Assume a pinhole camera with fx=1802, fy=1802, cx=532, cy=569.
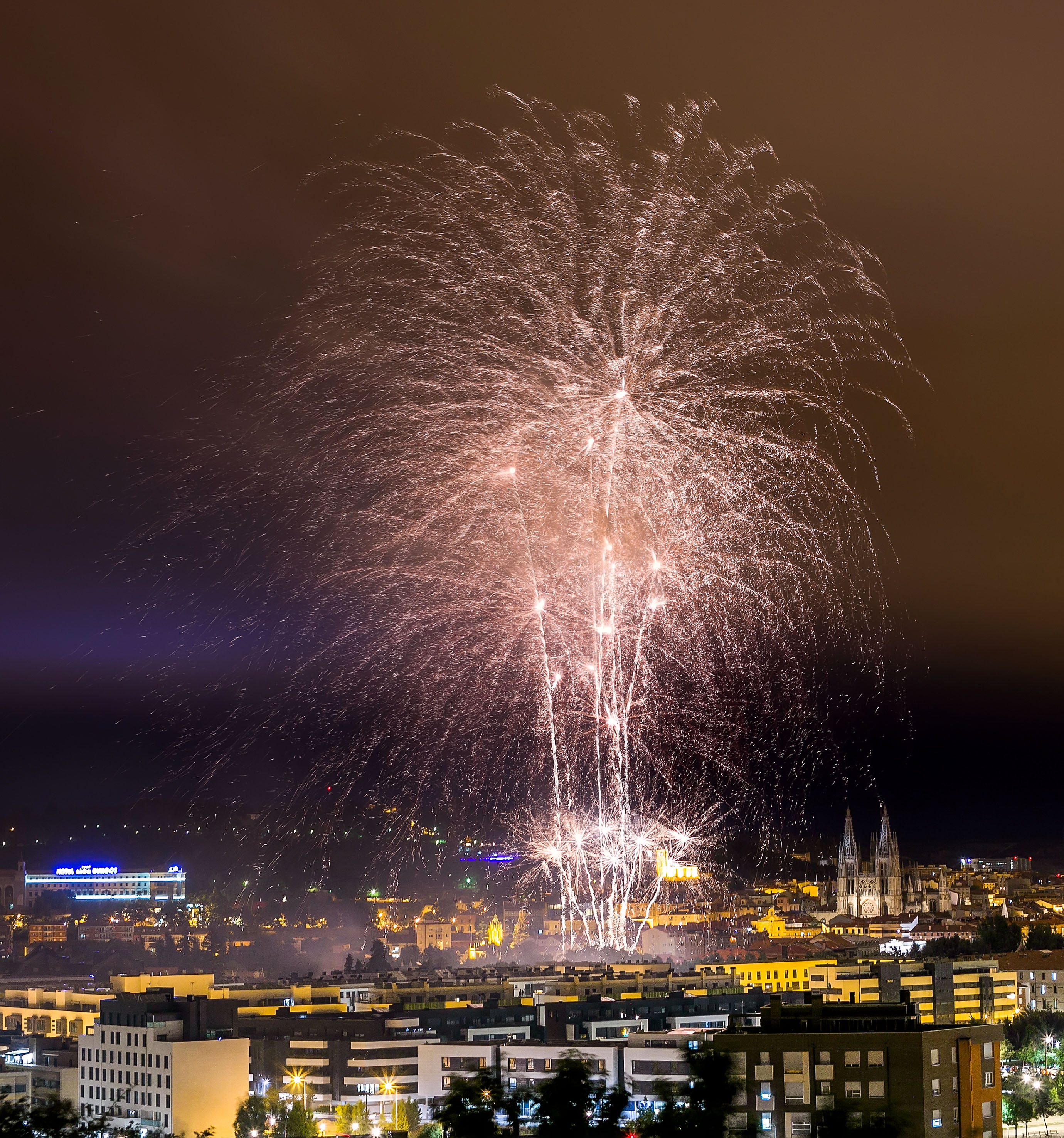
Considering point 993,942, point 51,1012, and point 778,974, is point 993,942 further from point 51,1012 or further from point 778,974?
point 51,1012

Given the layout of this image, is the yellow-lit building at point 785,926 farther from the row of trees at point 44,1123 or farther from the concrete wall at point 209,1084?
the row of trees at point 44,1123

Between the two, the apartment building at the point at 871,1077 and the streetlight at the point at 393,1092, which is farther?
the streetlight at the point at 393,1092

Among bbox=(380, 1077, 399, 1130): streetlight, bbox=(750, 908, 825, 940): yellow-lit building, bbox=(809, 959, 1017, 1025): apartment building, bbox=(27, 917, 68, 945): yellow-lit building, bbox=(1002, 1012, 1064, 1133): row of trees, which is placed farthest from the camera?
bbox=(27, 917, 68, 945): yellow-lit building

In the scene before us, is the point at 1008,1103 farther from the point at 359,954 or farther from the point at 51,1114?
the point at 359,954

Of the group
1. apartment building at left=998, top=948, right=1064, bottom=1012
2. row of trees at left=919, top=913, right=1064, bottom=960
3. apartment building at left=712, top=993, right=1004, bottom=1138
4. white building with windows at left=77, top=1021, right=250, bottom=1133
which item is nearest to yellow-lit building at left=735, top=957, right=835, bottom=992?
row of trees at left=919, top=913, right=1064, bottom=960

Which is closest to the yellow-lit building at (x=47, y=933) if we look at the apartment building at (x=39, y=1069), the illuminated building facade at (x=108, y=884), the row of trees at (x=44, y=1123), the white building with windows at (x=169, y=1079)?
the illuminated building facade at (x=108, y=884)

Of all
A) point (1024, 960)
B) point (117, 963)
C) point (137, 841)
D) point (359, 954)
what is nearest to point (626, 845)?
point (1024, 960)

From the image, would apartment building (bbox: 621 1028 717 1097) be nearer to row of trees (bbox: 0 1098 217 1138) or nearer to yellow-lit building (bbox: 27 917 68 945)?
row of trees (bbox: 0 1098 217 1138)

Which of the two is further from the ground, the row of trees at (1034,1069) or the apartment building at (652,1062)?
the apartment building at (652,1062)
